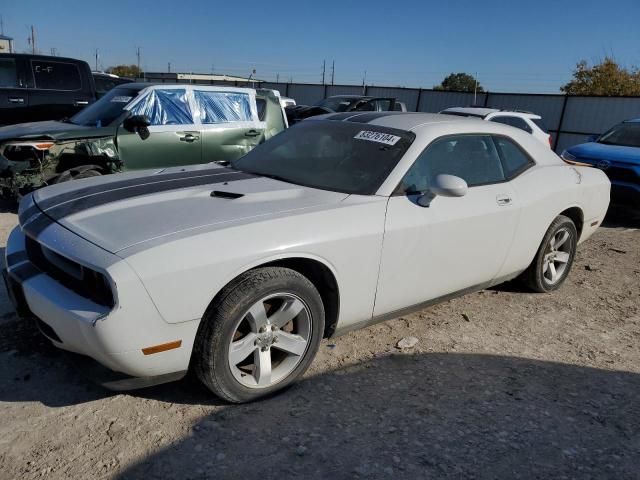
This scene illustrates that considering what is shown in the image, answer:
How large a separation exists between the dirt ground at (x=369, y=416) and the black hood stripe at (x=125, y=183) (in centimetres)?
89

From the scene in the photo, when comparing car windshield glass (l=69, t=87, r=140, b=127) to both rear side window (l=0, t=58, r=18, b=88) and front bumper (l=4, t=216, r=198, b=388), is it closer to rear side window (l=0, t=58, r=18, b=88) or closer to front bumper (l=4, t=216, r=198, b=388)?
rear side window (l=0, t=58, r=18, b=88)

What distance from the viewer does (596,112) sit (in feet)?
57.5

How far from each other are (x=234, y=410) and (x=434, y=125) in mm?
2303

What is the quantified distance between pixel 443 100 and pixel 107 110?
1708cm

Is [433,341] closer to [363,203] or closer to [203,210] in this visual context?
[363,203]

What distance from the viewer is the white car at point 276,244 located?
2453mm

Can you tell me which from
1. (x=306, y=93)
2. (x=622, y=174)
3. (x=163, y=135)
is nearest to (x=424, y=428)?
(x=163, y=135)

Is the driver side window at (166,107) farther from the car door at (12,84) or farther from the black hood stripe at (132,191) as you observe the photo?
the black hood stripe at (132,191)

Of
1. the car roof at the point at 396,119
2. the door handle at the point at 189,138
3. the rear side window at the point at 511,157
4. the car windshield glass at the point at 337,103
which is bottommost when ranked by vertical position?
the door handle at the point at 189,138

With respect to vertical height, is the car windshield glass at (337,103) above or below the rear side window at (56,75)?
below

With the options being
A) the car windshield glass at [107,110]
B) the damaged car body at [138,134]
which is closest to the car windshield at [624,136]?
the damaged car body at [138,134]

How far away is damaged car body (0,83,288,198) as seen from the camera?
6.09m

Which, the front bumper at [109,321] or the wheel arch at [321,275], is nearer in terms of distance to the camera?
the front bumper at [109,321]

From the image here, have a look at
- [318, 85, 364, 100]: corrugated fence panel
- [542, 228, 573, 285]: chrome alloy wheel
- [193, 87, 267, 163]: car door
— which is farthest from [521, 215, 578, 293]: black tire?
[318, 85, 364, 100]: corrugated fence panel
